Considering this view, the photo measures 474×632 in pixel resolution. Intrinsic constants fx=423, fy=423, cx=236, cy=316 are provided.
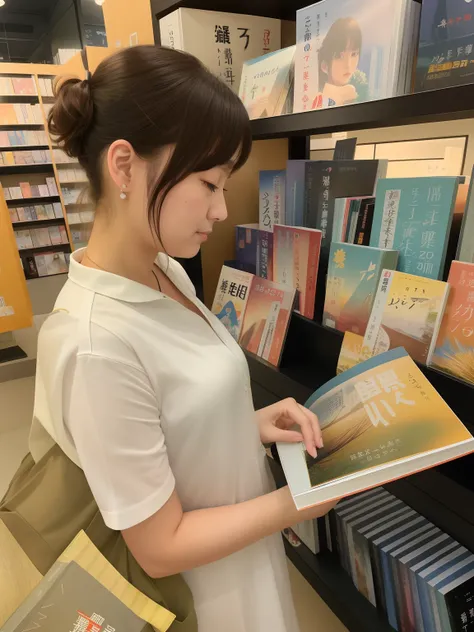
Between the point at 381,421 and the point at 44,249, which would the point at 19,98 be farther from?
the point at 381,421

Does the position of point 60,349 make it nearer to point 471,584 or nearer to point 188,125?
point 188,125

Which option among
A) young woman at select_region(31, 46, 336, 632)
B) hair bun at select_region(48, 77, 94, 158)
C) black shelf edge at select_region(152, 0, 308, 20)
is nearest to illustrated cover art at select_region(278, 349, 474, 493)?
young woman at select_region(31, 46, 336, 632)

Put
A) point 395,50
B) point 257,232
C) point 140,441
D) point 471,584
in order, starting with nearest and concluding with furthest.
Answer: point 140,441 < point 395,50 < point 471,584 < point 257,232

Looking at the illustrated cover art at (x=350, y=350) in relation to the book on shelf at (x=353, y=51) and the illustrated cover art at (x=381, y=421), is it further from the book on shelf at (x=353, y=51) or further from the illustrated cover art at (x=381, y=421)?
the book on shelf at (x=353, y=51)

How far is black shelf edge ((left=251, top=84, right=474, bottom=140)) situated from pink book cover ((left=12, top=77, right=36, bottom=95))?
4.93 meters

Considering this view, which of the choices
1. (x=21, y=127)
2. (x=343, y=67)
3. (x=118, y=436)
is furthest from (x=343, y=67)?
(x=21, y=127)

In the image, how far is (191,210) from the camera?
0.62 meters

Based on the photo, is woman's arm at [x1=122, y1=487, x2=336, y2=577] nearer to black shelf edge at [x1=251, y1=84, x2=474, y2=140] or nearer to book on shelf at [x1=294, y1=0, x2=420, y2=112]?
black shelf edge at [x1=251, y1=84, x2=474, y2=140]

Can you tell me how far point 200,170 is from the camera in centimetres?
61

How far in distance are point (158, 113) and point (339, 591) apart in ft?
4.51

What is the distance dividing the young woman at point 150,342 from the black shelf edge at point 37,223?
5.30m

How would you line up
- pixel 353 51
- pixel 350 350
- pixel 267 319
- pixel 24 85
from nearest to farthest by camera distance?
pixel 353 51 < pixel 350 350 < pixel 267 319 < pixel 24 85

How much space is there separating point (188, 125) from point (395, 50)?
1.79 feet

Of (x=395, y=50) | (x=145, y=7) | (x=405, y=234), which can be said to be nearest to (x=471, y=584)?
(x=405, y=234)
